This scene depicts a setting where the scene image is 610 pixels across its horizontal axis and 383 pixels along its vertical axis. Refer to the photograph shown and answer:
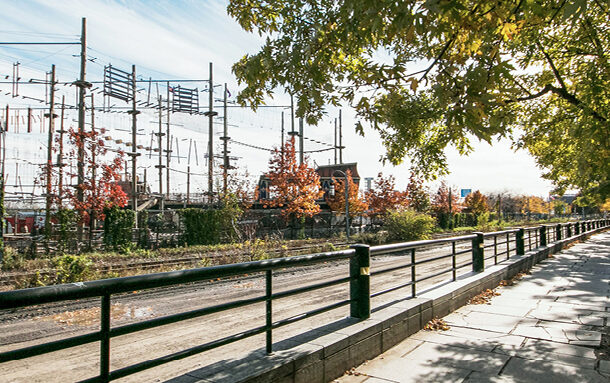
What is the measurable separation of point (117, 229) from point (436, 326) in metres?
16.8

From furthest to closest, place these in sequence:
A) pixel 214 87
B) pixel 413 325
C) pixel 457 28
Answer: pixel 214 87 → pixel 413 325 → pixel 457 28

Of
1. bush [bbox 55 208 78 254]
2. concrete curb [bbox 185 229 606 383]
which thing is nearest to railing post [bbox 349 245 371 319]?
concrete curb [bbox 185 229 606 383]

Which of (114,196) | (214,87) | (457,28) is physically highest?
(214,87)

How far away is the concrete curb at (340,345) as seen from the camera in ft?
10.2

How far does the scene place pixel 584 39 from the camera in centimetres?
1132

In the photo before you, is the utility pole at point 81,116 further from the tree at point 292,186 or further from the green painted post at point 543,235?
the green painted post at point 543,235

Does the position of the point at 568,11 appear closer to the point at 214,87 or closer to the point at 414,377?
the point at 414,377

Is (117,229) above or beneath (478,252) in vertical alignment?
above

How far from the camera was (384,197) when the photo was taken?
128 ft

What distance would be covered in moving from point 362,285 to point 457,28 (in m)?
3.15

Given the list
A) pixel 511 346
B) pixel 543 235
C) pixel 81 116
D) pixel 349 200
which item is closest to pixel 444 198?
pixel 349 200

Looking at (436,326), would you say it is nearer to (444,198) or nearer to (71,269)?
(71,269)

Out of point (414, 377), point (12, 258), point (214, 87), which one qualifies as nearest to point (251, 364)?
point (414, 377)

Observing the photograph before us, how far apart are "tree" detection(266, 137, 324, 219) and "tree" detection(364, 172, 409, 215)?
7.78m
